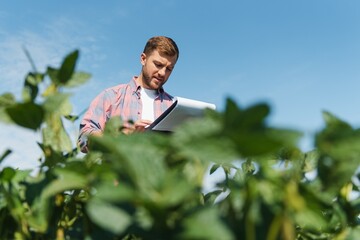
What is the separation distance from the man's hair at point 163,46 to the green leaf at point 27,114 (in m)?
2.84

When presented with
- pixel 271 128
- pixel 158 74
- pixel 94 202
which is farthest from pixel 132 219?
pixel 158 74

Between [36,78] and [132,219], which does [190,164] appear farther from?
[36,78]

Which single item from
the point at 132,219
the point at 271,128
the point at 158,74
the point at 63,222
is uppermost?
the point at 271,128

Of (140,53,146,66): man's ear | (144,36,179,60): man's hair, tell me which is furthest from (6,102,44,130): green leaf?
(140,53,146,66): man's ear

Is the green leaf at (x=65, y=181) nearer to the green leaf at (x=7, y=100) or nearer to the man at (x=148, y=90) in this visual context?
the green leaf at (x=7, y=100)

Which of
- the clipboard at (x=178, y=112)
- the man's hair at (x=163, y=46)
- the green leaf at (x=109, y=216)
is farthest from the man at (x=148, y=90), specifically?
the green leaf at (x=109, y=216)

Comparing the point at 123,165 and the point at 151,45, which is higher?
the point at 123,165

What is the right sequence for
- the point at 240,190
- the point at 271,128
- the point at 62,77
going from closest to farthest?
the point at 271,128 → the point at 240,190 → the point at 62,77

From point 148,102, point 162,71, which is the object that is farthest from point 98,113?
point 162,71

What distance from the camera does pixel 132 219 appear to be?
48cm

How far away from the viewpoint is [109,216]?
472 millimetres

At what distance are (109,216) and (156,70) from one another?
2886mm

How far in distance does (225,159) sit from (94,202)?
0.14m

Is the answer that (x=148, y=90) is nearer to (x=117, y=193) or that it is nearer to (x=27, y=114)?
(x=27, y=114)
